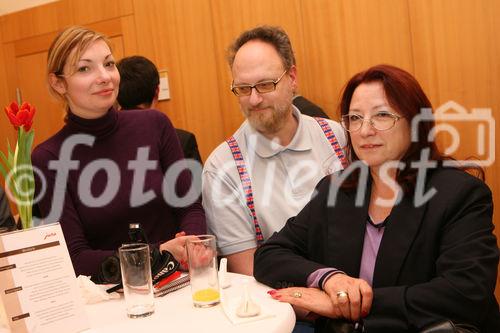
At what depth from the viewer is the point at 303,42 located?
3.49 m

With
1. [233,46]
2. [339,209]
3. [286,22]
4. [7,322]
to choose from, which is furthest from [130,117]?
[286,22]

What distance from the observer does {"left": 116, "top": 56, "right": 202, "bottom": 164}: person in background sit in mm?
3094

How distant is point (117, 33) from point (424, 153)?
3.20 m

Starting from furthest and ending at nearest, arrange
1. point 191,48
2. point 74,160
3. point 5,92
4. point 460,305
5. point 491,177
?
1. point 5,92
2. point 191,48
3. point 491,177
4. point 74,160
5. point 460,305

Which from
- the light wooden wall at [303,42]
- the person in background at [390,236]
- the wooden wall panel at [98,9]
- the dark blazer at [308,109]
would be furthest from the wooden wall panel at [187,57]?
the person in background at [390,236]

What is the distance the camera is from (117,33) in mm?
→ 4297

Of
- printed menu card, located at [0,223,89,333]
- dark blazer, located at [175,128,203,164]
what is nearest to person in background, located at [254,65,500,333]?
printed menu card, located at [0,223,89,333]

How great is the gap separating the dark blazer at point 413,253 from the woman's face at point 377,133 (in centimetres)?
13

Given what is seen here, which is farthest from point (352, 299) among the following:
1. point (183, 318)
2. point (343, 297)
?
point (183, 318)

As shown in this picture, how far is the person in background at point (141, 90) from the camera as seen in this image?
309 cm

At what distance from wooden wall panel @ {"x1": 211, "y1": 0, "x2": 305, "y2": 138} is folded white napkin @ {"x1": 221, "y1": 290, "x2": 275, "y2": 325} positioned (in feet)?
7.32

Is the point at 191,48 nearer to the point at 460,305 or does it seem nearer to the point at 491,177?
the point at 491,177

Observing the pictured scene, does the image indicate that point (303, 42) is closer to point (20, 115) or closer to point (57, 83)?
point (57, 83)

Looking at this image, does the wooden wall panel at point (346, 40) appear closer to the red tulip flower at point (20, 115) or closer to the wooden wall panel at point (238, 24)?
the wooden wall panel at point (238, 24)
